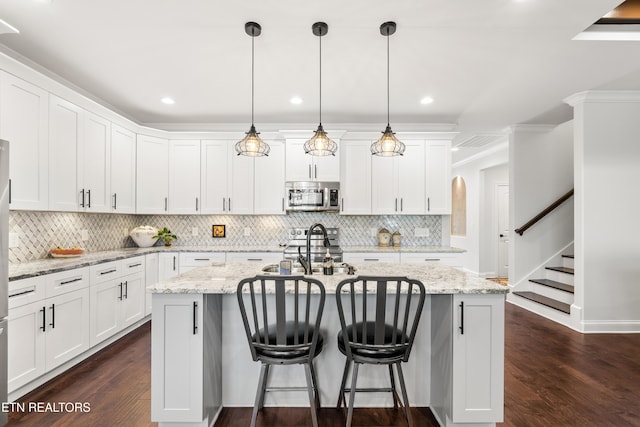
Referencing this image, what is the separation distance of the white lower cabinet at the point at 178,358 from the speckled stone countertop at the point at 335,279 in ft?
0.25

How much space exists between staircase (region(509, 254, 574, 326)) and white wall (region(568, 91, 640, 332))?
0.43 m

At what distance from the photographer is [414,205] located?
479cm

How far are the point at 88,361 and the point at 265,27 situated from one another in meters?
3.40

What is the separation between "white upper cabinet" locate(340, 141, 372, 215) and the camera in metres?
4.74

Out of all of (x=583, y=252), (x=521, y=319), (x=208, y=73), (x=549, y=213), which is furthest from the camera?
(x=549, y=213)

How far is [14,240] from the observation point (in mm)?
2809

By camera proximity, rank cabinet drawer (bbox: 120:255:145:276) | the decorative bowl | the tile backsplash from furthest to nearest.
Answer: the tile backsplash → the decorative bowl → cabinet drawer (bbox: 120:255:145:276)

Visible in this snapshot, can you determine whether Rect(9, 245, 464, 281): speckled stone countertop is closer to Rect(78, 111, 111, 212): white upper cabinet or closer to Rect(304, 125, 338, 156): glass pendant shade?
Rect(78, 111, 111, 212): white upper cabinet

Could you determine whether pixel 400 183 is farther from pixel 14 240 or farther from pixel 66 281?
pixel 14 240

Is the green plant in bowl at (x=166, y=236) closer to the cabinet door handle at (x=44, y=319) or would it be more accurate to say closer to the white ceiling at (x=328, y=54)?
the white ceiling at (x=328, y=54)

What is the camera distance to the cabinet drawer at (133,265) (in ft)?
11.9

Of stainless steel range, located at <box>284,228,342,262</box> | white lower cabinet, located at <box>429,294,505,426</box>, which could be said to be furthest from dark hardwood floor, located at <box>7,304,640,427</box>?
stainless steel range, located at <box>284,228,342,262</box>

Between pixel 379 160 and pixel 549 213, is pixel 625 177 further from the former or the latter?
pixel 379 160

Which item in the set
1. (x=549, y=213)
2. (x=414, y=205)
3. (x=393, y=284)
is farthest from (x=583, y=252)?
(x=393, y=284)
